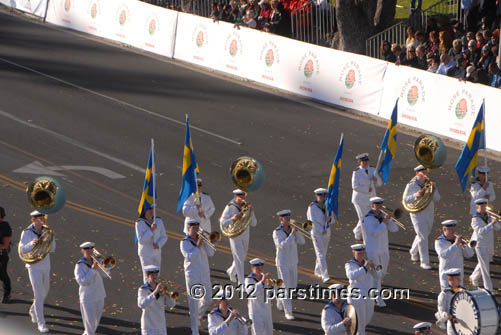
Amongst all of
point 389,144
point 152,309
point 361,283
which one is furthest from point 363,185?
point 152,309

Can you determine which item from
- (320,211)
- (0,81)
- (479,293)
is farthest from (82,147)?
(479,293)

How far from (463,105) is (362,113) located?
375 cm

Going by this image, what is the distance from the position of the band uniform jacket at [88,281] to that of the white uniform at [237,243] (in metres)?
3.12

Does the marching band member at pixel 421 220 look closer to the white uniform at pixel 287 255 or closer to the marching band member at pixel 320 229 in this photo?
the marching band member at pixel 320 229

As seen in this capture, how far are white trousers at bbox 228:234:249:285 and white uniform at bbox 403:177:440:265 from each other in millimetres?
3327

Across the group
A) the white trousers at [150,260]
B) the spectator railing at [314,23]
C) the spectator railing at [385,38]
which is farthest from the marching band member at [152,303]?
the spectator railing at [314,23]

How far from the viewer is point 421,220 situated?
66.0ft

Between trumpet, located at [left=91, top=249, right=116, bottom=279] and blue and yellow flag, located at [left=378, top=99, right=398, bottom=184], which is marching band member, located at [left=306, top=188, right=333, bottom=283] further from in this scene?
trumpet, located at [left=91, top=249, right=116, bottom=279]

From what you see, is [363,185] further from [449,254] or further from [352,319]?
[352,319]

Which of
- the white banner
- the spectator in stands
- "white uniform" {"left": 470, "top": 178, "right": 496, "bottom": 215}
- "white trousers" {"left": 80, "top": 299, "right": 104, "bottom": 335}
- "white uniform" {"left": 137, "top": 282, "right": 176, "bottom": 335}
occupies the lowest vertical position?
"white trousers" {"left": 80, "top": 299, "right": 104, "bottom": 335}

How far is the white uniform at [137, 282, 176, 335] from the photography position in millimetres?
16016

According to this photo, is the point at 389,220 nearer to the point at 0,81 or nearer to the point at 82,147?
the point at 82,147

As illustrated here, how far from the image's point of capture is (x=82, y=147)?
26.5 metres

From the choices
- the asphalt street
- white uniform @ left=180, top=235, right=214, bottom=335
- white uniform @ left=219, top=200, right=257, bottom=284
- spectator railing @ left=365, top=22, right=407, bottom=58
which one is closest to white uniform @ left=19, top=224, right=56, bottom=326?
the asphalt street
